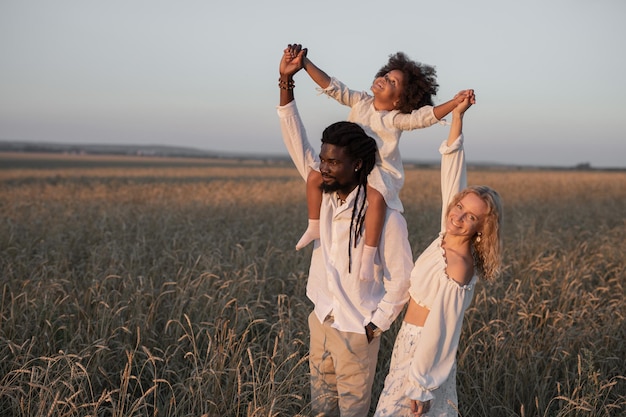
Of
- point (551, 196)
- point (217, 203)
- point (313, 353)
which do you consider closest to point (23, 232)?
point (217, 203)

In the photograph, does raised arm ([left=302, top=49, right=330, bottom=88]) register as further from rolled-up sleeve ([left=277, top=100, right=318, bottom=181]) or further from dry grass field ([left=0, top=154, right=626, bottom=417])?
dry grass field ([left=0, top=154, right=626, bottom=417])

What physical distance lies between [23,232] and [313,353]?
603cm

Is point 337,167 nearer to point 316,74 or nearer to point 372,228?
point 372,228

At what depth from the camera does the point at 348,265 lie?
2627mm

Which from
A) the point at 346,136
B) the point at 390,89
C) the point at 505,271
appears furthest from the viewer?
the point at 505,271

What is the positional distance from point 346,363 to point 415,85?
1.43m

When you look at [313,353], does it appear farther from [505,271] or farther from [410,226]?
[410,226]

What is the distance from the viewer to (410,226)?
10008 mm

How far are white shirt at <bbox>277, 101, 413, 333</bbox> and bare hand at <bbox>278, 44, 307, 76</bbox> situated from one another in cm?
16

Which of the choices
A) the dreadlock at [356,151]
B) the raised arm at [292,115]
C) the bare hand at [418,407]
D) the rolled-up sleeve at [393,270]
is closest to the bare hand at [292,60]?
the raised arm at [292,115]

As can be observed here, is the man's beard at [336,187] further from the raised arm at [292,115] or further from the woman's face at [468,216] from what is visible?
the woman's face at [468,216]

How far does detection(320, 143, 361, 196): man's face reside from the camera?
2.49 m

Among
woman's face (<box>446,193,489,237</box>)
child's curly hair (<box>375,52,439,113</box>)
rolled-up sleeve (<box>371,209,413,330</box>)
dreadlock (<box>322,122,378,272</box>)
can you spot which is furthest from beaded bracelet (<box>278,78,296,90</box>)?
woman's face (<box>446,193,489,237</box>)

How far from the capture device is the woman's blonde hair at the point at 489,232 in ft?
7.83
